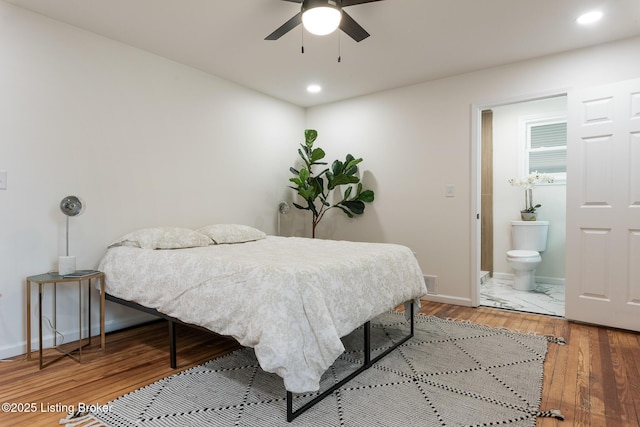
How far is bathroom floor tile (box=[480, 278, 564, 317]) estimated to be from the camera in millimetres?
3694

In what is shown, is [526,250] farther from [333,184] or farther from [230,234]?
[230,234]

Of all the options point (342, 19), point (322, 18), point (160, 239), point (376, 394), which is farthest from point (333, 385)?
point (342, 19)

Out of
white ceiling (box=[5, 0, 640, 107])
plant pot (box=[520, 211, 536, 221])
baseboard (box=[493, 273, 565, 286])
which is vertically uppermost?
white ceiling (box=[5, 0, 640, 107])

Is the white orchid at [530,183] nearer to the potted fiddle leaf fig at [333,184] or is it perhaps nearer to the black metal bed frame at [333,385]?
the potted fiddle leaf fig at [333,184]

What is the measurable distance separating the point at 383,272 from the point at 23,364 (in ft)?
7.95

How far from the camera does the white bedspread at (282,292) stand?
162 cm

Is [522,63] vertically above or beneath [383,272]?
above

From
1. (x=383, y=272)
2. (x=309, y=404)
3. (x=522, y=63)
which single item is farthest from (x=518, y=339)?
(x=522, y=63)

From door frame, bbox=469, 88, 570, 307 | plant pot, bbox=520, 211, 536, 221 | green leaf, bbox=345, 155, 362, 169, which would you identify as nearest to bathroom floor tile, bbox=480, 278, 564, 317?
door frame, bbox=469, 88, 570, 307

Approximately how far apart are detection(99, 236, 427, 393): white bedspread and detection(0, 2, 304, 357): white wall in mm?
466

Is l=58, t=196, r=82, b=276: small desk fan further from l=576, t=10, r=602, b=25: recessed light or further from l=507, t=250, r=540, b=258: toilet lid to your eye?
l=507, t=250, r=540, b=258: toilet lid

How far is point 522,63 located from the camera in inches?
134

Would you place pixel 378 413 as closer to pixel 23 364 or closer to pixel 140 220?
pixel 23 364

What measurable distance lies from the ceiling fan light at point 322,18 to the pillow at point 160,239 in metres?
1.86
